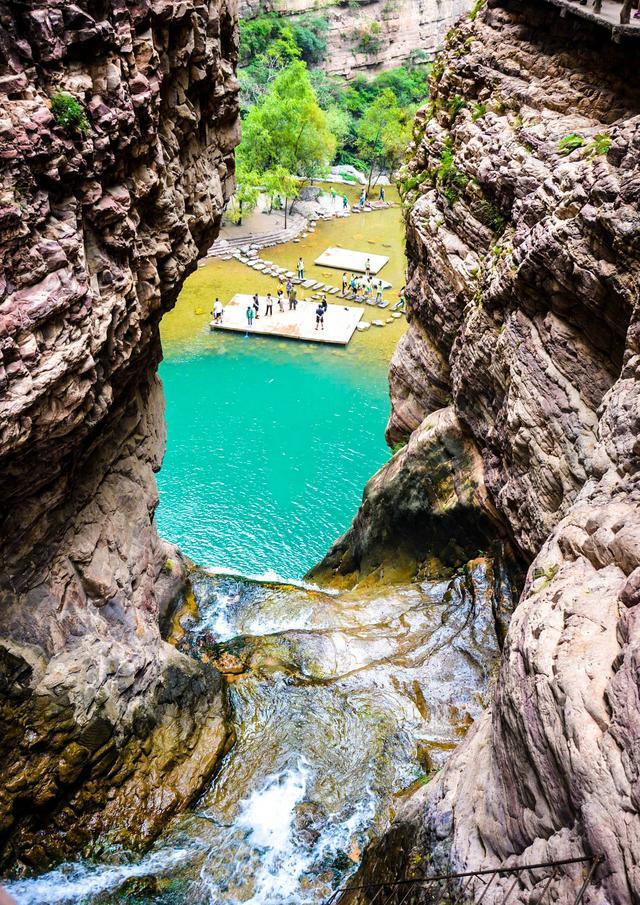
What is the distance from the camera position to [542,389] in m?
11.6

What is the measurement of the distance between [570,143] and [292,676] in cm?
1227

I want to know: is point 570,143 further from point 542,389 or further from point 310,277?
point 310,277

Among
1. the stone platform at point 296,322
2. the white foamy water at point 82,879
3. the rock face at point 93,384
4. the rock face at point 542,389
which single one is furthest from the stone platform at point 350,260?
the white foamy water at point 82,879

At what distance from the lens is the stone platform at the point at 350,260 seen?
41.2 m

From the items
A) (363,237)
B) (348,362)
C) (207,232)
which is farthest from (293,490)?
(363,237)

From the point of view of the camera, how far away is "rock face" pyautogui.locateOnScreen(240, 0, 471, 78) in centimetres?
6019

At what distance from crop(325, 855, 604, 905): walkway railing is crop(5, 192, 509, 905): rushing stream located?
2.18m

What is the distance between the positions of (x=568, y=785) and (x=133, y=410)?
1215 cm

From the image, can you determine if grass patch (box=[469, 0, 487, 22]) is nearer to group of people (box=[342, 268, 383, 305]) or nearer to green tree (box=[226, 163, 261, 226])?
group of people (box=[342, 268, 383, 305])

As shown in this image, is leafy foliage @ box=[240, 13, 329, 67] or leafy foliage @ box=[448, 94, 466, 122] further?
leafy foliage @ box=[240, 13, 329, 67]

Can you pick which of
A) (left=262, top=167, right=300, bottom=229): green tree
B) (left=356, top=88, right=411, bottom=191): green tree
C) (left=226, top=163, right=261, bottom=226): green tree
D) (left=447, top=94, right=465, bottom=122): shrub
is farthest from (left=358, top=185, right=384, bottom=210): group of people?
(left=447, top=94, right=465, bottom=122): shrub

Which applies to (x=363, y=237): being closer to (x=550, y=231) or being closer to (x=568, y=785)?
(x=550, y=231)

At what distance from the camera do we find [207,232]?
15.3 m

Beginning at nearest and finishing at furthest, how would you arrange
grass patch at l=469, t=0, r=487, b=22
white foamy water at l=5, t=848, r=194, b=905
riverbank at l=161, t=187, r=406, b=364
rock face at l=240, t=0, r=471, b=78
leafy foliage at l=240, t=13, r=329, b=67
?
white foamy water at l=5, t=848, r=194, b=905 → grass patch at l=469, t=0, r=487, b=22 → riverbank at l=161, t=187, r=406, b=364 → leafy foliage at l=240, t=13, r=329, b=67 → rock face at l=240, t=0, r=471, b=78
